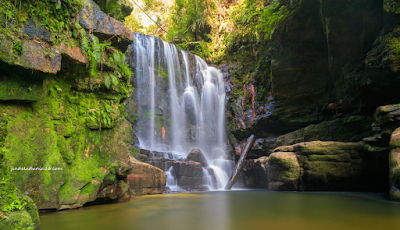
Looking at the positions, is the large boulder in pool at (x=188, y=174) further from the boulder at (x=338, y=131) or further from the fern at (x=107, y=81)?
the fern at (x=107, y=81)

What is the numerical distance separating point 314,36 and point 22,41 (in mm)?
9296

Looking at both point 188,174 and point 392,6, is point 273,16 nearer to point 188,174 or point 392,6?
point 392,6

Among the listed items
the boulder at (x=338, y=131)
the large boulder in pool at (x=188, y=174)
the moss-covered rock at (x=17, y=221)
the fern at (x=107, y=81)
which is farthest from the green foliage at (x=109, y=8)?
the boulder at (x=338, y=131)

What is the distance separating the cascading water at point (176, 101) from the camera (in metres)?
13.9

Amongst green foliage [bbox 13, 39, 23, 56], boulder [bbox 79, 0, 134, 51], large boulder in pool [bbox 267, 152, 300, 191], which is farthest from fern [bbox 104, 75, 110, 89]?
large boulder in pool [bbox 267, 152, 300, 191]

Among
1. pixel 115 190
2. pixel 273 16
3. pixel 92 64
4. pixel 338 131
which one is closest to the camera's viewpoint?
pixel 92 64

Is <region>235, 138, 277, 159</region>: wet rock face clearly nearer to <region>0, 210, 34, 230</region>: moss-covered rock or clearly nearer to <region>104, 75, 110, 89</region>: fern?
<region>104, 75, 110, 89</region>: fern

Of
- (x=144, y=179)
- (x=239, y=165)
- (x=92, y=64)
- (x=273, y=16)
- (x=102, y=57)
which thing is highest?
(x=273, y=16)

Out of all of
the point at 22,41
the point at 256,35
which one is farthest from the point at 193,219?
the point at 256,35

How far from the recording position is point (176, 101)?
49.9ft

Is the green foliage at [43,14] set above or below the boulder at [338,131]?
above

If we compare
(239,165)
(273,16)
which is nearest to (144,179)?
(239,165)

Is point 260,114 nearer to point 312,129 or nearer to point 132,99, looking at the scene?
point 312,129

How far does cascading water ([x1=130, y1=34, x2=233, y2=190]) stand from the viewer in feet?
45.7
